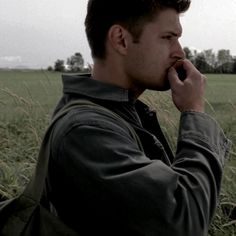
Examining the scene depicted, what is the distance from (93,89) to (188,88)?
0.25 m

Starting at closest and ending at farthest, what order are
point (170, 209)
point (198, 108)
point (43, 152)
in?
point (170, 209), point (43, 152), point (198, 108)

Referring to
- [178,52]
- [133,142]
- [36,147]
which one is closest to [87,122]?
[133,142]

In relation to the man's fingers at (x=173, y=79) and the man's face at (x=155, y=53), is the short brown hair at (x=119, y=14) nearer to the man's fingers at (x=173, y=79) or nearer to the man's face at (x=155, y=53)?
the man's face at (x=155, y=53)

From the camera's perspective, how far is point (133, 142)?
Result: 132 cm

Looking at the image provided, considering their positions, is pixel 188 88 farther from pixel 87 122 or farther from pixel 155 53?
pixel 87 122

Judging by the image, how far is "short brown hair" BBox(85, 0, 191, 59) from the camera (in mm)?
1444

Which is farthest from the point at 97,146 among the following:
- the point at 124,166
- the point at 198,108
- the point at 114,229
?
the point at 198,108

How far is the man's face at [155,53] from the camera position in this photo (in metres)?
1.46

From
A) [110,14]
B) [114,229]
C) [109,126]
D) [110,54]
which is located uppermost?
[110,14]

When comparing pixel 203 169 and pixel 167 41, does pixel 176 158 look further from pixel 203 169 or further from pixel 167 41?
pixel 167 41

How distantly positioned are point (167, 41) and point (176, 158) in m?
0.33

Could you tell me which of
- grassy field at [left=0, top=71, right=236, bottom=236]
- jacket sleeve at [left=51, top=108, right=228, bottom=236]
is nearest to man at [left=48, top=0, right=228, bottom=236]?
jacket sleeve at [left=51, top=108, right=228, bottom=236]

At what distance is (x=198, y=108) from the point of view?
144cm

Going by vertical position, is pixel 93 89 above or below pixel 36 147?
above
